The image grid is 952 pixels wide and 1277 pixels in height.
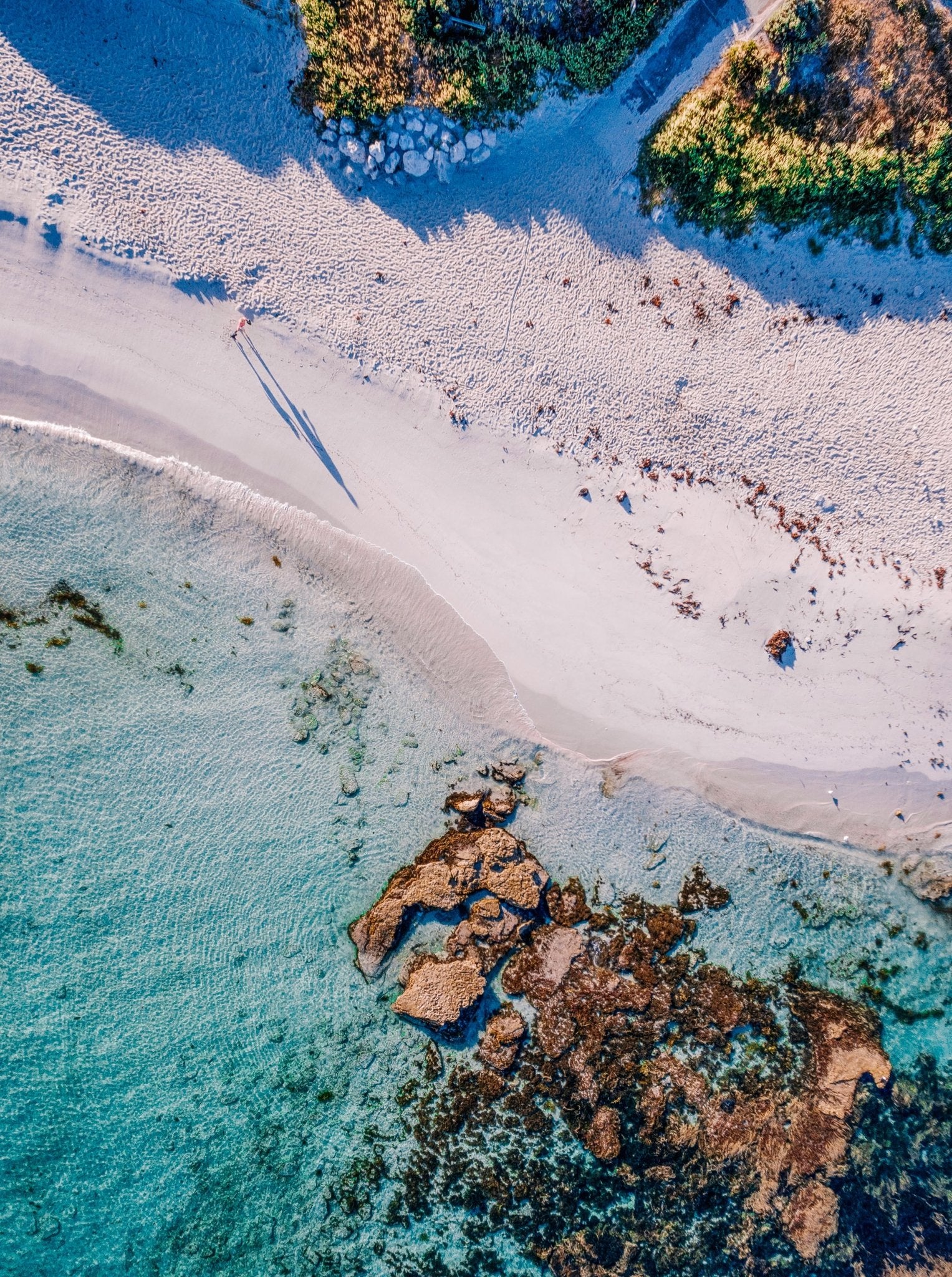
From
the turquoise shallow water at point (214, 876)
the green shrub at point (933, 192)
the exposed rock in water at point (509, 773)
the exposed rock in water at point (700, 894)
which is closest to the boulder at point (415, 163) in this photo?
the turquoise shallow water at point (214, 876)

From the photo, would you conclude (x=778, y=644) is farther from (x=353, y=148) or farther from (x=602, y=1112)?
(x=353, y=148)

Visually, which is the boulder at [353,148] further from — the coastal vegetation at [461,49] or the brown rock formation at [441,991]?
the brown rock formation at [441,991]

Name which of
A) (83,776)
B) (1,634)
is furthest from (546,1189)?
(1,634)

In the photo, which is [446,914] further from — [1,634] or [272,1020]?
[1,634]

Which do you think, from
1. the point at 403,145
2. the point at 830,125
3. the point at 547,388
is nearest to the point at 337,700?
the point at 547,388

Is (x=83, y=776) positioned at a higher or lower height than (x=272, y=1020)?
higher

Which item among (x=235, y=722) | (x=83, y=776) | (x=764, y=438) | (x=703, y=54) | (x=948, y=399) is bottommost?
(x=83, y=776)
